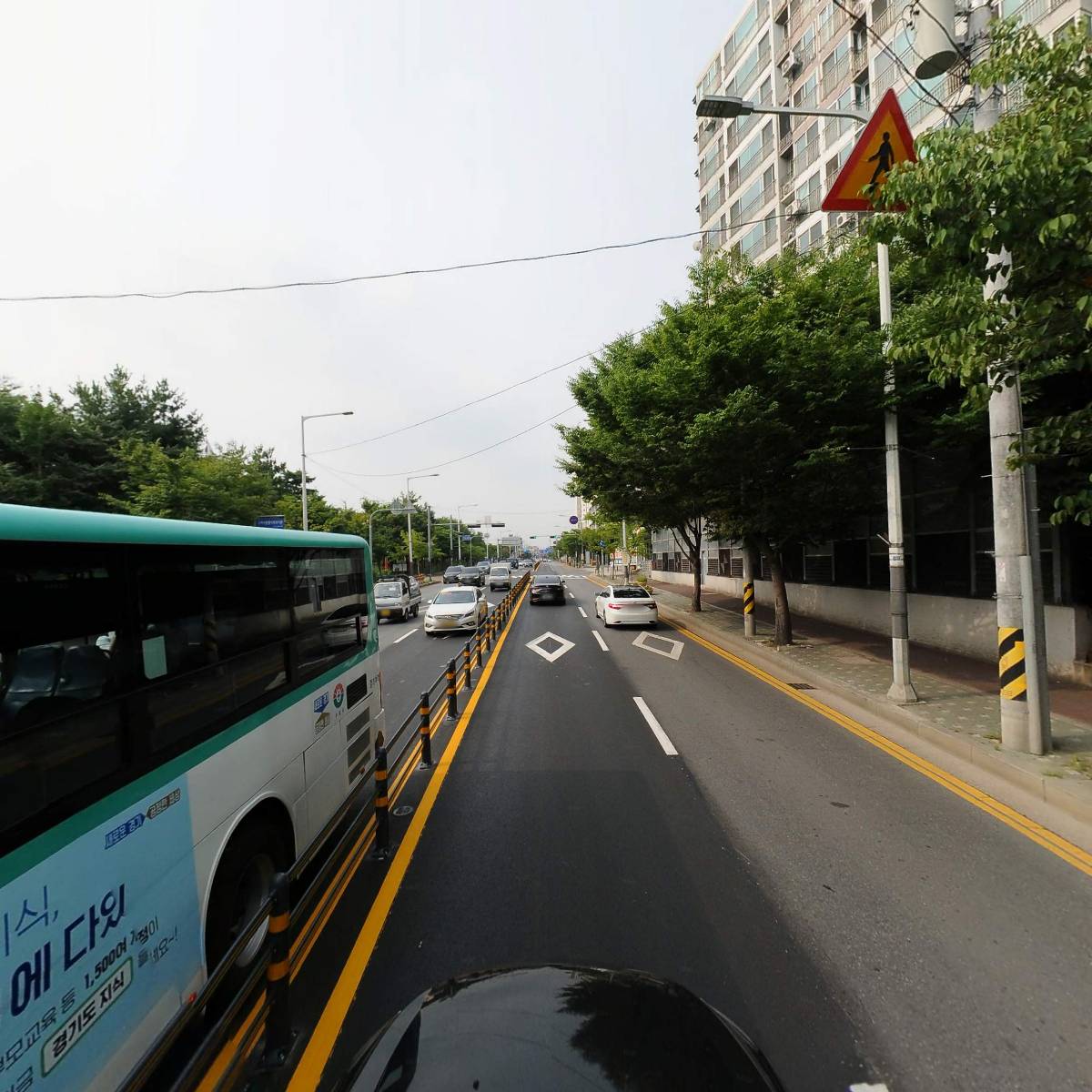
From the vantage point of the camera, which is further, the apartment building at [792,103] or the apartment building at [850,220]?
the apartment building at [792,103]

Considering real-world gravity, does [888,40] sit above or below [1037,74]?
above

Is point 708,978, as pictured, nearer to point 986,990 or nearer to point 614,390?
point 986,990

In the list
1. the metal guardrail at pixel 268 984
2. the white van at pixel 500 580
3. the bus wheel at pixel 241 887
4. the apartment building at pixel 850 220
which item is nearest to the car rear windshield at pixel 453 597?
the apartment building at pixel 850 220

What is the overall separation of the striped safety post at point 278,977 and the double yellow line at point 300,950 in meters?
0.16

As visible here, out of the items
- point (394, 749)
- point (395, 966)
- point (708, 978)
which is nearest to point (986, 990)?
point (708, 978)

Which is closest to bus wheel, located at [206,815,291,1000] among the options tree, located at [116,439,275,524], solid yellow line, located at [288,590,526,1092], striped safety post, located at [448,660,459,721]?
solid yellow line, located at [288,590,526,1092]

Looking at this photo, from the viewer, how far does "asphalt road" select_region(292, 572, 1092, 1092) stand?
3.00m

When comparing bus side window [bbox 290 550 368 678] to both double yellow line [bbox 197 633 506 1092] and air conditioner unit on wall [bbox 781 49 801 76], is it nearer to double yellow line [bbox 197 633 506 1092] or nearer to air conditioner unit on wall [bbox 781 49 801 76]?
double yellow line [bbox 197 633 506 1092]

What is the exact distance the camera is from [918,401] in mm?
11734

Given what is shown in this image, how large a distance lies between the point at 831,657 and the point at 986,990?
1045 centimetres

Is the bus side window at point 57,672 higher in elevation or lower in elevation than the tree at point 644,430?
lower

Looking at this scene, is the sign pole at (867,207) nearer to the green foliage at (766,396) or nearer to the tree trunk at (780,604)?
the green foliage at (766,396)

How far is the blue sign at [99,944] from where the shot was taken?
6.46ft

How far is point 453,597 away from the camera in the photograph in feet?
66.7
